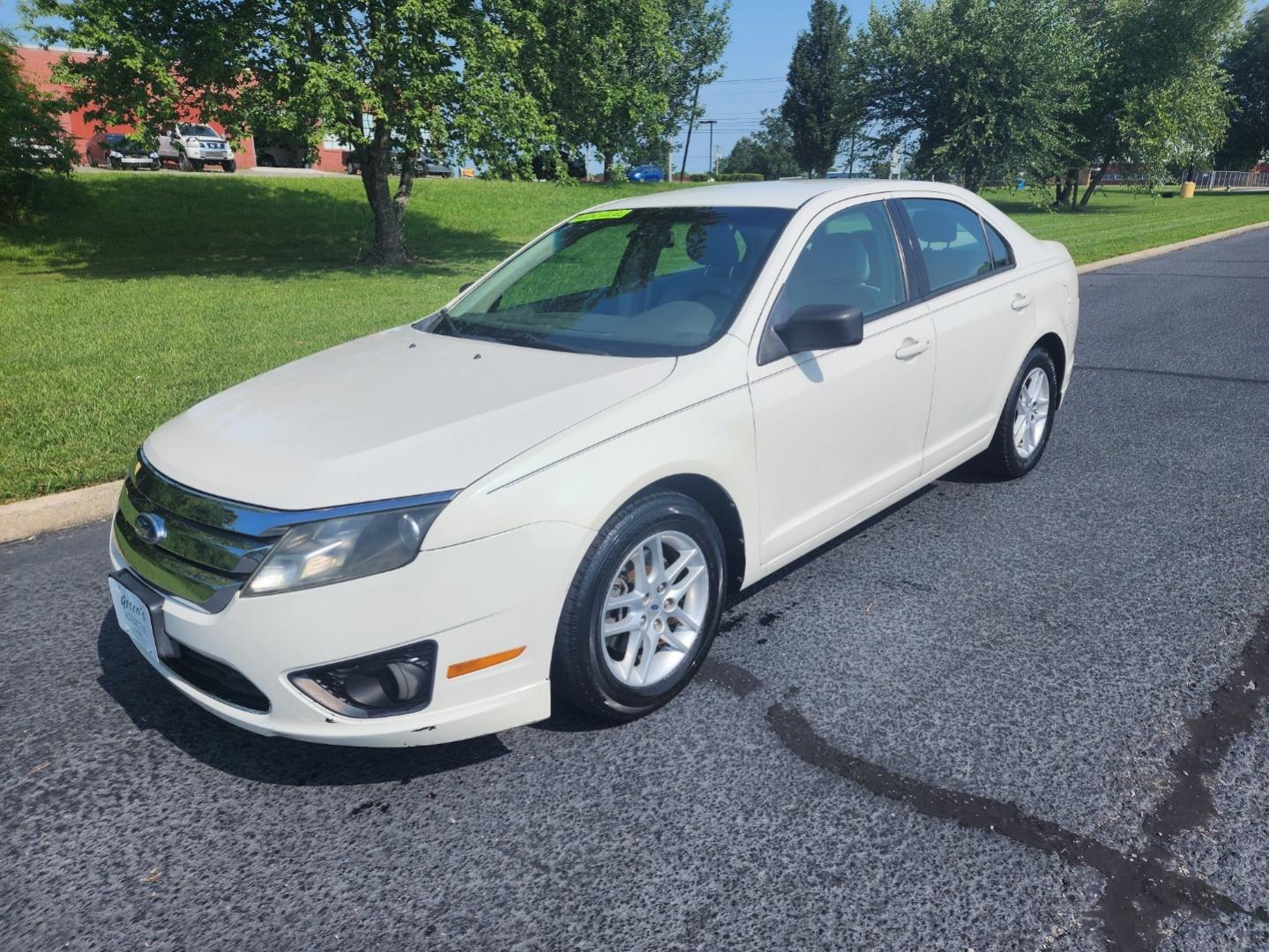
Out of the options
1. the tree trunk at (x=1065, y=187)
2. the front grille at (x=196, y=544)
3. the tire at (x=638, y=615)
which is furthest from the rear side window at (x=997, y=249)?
the tree trunk at (x=1065, y=187)

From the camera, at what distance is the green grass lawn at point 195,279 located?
6.30 meters

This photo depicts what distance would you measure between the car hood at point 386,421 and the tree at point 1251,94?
83210mm

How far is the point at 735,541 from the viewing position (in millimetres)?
3217

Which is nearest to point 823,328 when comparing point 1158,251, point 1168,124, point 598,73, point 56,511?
point 56,511

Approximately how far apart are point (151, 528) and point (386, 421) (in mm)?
734

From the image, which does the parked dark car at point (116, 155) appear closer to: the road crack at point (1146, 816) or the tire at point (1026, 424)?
the tire at point (1026, 424)

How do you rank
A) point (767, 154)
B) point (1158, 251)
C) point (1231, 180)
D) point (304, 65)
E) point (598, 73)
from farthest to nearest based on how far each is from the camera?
point (767, 154) → point (1231, 180) → point (1158, 251) → point (598, 73) → point (304, 65)

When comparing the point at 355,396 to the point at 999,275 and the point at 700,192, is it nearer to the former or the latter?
the point at 700,192

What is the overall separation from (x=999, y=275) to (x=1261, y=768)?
272cm

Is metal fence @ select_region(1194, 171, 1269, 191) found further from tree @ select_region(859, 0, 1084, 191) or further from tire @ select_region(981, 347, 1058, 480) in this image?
tire @ select_region(981, 347, 1058, 480)

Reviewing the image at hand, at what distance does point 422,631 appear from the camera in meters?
2.38

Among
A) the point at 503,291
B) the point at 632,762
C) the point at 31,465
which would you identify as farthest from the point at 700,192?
the point at 31,465

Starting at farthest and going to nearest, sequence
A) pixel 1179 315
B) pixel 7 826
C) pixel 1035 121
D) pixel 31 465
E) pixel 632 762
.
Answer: pixel 1035 121
pixel 1179 315
pixel 31 465
pixel 632 762
pixel 7 826

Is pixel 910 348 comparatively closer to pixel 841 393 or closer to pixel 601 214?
pixel 841 393
